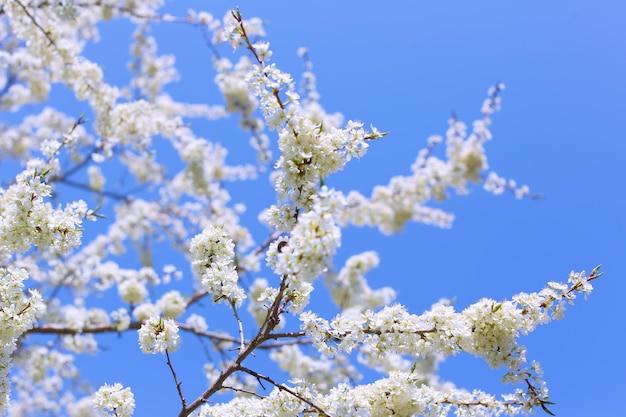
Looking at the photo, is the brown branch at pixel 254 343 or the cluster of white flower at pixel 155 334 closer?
the brown branch at pixel 254 343

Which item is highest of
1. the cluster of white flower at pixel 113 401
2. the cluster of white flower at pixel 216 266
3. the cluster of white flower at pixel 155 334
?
the cluster of white flower at pixel 216 266

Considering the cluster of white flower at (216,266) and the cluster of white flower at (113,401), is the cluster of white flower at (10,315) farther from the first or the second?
the cluster of white flower at (216,266)

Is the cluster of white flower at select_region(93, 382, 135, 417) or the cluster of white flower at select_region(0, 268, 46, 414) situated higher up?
the cluster of white flower at select_region(0, 268, 46, 414)

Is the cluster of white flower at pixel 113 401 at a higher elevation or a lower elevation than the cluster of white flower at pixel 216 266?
lower

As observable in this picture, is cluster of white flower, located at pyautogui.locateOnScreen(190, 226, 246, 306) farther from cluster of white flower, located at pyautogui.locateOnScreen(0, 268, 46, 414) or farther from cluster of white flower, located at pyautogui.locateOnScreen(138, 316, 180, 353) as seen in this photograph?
cluster of white flower, located at pyautogui.locateOnScreen(0, 268, 46, 414)

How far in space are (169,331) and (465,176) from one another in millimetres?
7927

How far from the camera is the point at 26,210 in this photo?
354 centimetres

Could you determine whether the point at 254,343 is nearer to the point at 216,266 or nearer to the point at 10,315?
the point at 216,266

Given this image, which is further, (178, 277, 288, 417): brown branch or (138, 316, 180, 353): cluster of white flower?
(138, 316, 180, 353): cluster of white flower

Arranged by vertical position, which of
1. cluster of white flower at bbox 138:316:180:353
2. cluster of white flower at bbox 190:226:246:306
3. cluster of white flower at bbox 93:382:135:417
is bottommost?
cluster of white flower at bbox 93:382:135:417

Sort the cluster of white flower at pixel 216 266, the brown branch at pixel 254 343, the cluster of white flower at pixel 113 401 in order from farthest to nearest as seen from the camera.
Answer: the cluster of white flower at pixel 113 401, the cluster of white flower at pixel 216 266, the brown branch at pixel 254 343

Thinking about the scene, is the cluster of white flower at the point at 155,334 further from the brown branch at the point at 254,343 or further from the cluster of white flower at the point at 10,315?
the cluster of white flower at the point at 10,315

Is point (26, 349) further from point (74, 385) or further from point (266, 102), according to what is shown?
point (266, 102)

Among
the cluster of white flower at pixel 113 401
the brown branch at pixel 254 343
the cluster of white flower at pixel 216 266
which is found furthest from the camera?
the cluster of white flower at pixel 113 401
